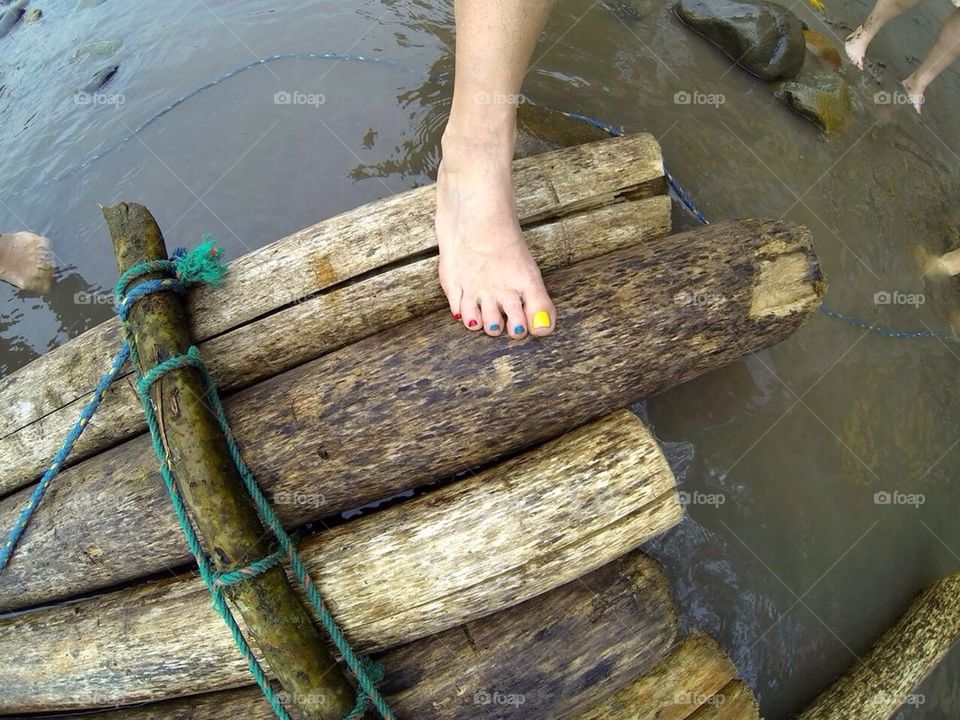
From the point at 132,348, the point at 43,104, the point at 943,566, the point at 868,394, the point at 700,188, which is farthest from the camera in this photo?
the point at 43,104

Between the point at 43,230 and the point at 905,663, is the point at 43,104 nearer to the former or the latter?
the point at 43,230

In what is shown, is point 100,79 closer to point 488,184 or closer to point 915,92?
point 488,184

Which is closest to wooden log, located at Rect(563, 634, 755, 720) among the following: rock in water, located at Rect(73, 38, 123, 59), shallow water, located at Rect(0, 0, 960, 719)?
shallow water, located at Rect(0, 0, 960, 719)

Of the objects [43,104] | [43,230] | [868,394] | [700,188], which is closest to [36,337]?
[43,230]

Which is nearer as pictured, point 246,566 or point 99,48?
point 246,566

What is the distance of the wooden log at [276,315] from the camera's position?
220 centimetres

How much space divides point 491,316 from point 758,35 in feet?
11.0

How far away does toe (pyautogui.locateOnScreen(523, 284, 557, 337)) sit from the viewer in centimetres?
196

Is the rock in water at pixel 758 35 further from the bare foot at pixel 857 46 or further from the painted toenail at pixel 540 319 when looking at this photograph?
the painted toenail at pixel 540 319

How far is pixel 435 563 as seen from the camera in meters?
1.79

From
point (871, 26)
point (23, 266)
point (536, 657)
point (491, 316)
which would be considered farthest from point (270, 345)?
point (871, 26)

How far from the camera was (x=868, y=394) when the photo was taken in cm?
301

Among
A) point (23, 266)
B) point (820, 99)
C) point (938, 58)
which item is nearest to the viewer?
point (23, 266)

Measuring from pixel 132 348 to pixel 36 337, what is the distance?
5.31ft
